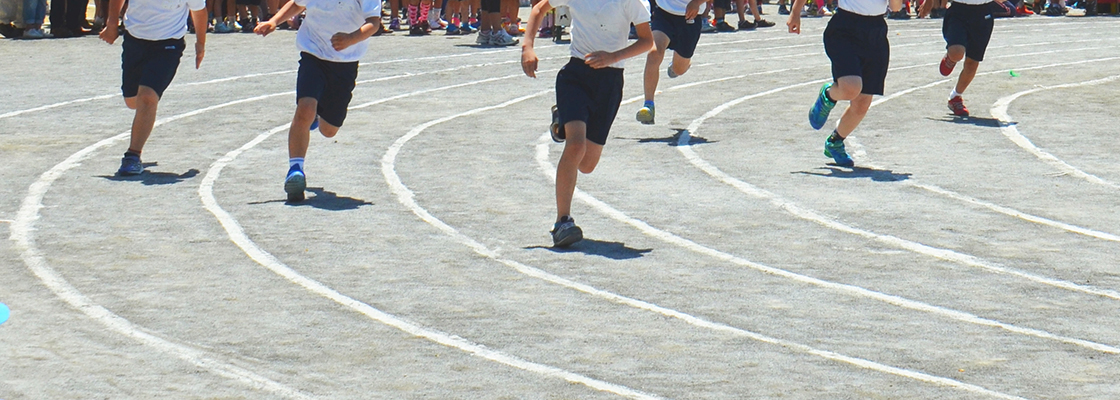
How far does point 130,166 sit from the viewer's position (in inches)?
440

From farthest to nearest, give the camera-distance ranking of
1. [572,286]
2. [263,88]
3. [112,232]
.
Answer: [263,88] → [112,232] → [572,286]

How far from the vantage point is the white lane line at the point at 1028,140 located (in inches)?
443

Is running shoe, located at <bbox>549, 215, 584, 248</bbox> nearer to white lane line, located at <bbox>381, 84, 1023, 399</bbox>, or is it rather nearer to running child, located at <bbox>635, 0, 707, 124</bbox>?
white lane line, located at <bbox>381, 84, 1023, 399</bbox>

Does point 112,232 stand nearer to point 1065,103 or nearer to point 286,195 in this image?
point 286,195

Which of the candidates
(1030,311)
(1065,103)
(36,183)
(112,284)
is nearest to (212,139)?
(36,183)

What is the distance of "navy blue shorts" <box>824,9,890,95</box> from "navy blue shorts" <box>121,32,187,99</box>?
5.42 meters

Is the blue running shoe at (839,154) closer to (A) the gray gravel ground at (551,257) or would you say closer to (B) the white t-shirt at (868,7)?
(A) the gray gravel ground at (551,257)

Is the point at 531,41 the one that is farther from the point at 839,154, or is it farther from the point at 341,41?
the point at 839,154

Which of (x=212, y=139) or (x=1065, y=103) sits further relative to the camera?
(x=1065, y=103)

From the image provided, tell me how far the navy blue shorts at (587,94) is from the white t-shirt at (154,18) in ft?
13.4

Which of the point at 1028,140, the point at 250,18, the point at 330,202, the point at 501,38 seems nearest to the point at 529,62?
the point at 330,202

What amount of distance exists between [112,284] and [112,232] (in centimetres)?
144

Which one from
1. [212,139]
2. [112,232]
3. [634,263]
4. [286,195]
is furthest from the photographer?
[212,139]

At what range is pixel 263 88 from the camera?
16.9m
